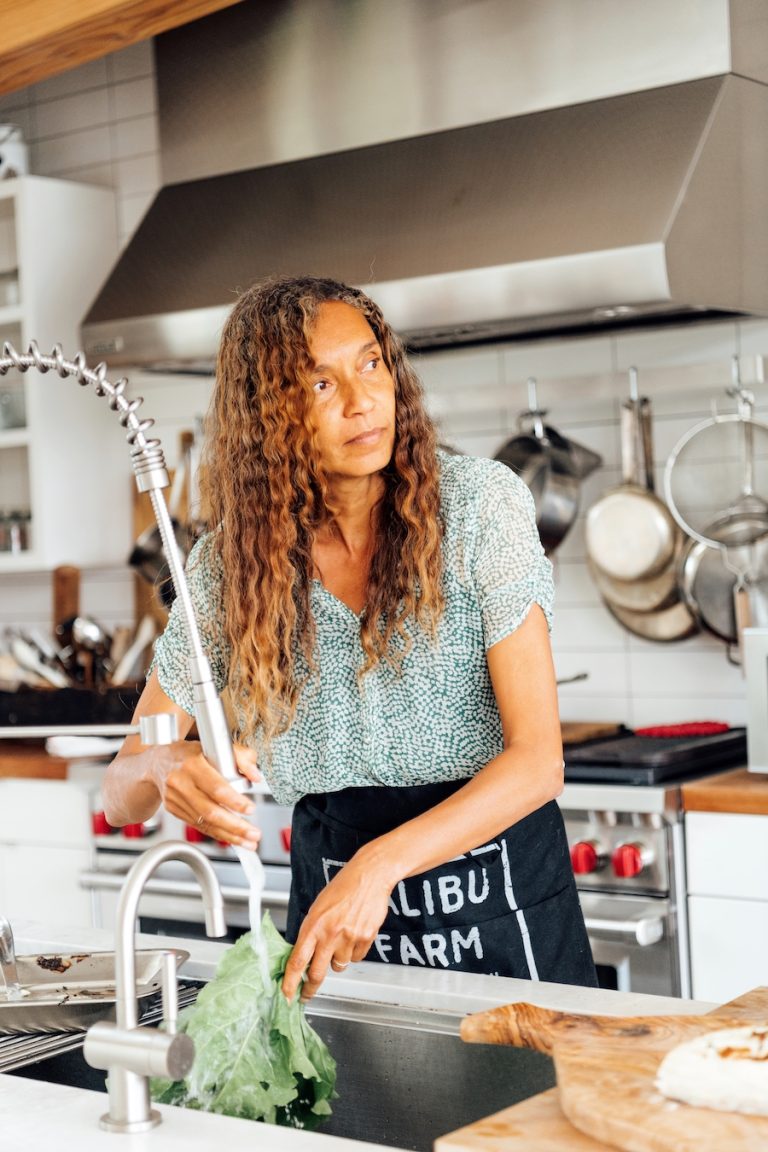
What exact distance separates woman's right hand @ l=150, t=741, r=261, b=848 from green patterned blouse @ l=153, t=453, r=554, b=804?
353 mm

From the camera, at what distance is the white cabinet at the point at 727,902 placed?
2365 mm

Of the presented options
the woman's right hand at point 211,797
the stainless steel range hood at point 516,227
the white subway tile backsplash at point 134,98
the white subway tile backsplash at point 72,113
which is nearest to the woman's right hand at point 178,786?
the woman's right hand at point 211,797

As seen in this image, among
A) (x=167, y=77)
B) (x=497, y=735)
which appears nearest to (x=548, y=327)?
(x=167, y=77)

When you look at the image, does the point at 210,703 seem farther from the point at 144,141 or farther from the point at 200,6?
the point at 144,141

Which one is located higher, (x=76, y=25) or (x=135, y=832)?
(x=76, y=25)

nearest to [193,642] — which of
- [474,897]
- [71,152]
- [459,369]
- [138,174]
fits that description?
[474,897]

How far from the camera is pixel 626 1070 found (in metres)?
1.03

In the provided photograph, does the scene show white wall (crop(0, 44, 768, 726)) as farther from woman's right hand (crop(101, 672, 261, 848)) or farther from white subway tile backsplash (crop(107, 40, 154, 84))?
woman's right hand (crop(101, 672, 261, 848))

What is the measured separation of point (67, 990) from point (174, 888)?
5.01 feet

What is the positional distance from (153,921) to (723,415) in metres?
1.54

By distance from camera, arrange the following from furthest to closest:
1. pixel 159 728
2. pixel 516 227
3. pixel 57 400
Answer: pixel 57 400 < pixel 516 227 < pixel 159 728

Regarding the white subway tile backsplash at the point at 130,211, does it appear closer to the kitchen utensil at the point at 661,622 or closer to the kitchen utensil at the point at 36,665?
the kitchen utensil at the point at 36,665

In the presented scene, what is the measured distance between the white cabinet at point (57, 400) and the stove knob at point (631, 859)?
186 cm

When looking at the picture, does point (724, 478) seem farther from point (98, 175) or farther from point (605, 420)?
point (98, 175)
